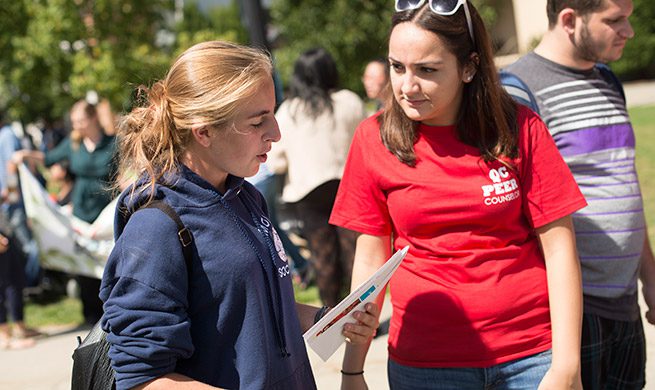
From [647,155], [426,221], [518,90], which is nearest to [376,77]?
[518,90]

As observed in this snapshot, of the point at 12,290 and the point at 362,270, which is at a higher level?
the point at 362,270

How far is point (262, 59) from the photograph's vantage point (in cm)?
225

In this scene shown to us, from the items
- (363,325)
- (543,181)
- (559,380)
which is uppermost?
(543,181)

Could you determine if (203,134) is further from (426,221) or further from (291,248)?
(291,248)

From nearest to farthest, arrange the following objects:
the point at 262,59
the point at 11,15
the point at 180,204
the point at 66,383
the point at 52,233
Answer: the point at 180,204 < the point at 262,59 < the point at 66,383 < the point at 52,233 < the point at 11,15

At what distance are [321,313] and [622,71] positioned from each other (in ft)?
85.1

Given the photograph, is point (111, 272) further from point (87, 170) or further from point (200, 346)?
point (87, 170)

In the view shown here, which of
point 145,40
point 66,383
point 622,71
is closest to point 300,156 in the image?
point 66,383

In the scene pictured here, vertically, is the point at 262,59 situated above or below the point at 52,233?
above

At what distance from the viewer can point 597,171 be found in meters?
2.94

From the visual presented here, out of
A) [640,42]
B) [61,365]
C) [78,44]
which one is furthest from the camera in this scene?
[640,42]

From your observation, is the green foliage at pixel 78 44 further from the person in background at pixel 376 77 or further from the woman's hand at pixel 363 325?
the woman's hand at pixel 363 325

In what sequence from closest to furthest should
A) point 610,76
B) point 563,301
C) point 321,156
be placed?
1. point 563,301
2. point 610,76
3. point 321,156

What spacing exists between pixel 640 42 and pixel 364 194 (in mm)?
25243
